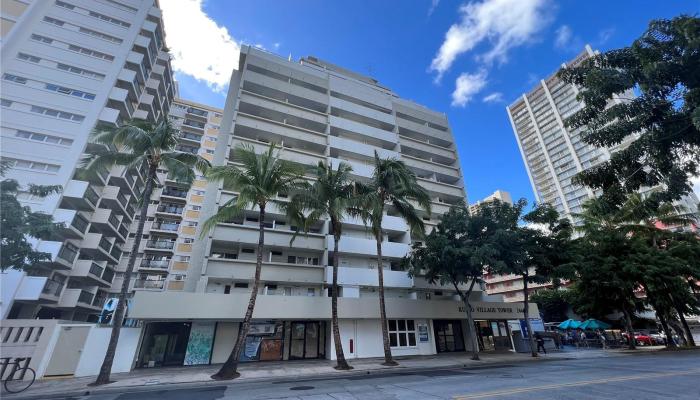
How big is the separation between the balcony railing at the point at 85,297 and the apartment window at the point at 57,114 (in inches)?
672

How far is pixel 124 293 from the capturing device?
13883 mm

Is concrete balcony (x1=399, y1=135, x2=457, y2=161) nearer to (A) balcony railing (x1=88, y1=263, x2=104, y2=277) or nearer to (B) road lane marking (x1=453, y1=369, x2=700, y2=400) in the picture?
(B) road lane marking (x1=453, y1=369, x2=700, y2=400)

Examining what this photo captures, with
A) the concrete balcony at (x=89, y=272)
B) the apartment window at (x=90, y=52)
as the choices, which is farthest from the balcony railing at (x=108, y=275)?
the apartment window at (x=90, y=52)

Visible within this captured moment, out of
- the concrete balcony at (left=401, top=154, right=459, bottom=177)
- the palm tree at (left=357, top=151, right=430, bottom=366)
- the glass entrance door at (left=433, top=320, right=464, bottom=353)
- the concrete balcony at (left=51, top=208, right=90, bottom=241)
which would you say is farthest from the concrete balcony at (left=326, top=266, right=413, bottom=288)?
the concrete balcony at (left=51, top=208, right=90, bottom=241)

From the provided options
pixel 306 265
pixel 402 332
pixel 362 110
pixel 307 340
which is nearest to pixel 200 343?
pixel 307 340

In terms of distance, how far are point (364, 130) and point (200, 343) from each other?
25612mm

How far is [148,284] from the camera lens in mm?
38500

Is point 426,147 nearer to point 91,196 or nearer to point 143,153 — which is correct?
point 143,153

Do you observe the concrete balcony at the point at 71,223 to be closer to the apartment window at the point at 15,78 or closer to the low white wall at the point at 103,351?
the apartment window at the point at 15,78

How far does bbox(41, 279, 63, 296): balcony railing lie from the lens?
997 inches

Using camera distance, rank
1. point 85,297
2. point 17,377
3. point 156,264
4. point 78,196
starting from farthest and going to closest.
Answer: point 156,264, point 85,297, point 78,196, point 17,377

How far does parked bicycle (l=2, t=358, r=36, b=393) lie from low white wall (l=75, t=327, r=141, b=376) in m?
1.99

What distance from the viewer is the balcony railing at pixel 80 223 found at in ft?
93.8

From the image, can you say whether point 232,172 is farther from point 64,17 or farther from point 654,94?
point 64,17
